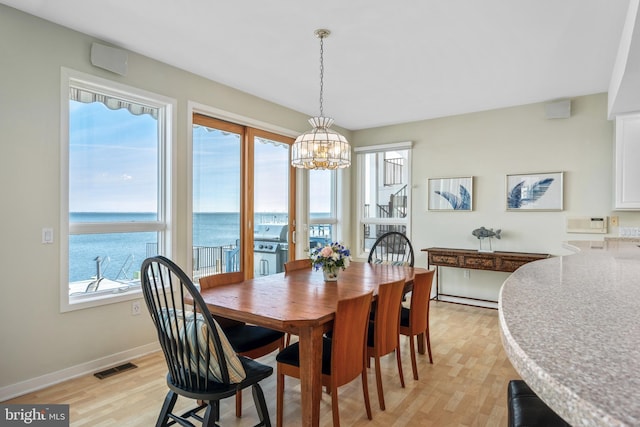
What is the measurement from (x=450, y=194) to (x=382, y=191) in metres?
1.12

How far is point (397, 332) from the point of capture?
8.41 feet

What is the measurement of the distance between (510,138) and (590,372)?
499 centimetres

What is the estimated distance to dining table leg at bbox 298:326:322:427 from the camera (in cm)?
186

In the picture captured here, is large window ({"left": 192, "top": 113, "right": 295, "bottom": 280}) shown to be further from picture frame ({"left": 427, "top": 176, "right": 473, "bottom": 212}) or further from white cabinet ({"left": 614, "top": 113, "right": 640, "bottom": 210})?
white cabinet ({"left": 614, "top": 113, "right": 640, "bottom": 210})

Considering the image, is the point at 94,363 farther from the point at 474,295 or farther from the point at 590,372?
the point at 474,295

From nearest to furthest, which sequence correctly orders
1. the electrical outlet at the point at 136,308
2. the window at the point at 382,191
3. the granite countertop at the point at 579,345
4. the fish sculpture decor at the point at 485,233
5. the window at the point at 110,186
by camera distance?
1. the granite countertop at the point at 579,345
2. the window at the point at 110,186
3. the electrical outlet at the point at 136,308
4. the fish sculpture decor at the point at 485,233
5. the window at the point at 382,191

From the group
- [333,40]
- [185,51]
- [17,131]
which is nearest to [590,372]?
[333,40]

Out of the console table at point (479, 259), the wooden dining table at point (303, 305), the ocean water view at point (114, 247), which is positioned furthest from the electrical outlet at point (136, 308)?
the console table at point (479, 259)

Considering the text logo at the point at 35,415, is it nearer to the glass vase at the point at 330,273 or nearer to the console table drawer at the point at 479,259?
the glass vase at the point at 330,273

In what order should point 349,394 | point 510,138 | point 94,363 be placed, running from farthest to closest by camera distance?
point 510,138
point 94,363
point 349,394

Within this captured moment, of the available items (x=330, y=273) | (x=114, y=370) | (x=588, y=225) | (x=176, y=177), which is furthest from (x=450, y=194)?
(x=114, y=370)

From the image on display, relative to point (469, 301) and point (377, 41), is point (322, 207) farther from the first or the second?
point (377, 41)

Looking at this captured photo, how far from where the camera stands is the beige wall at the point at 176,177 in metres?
2.56

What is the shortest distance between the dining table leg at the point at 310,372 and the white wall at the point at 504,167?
3.76 m
